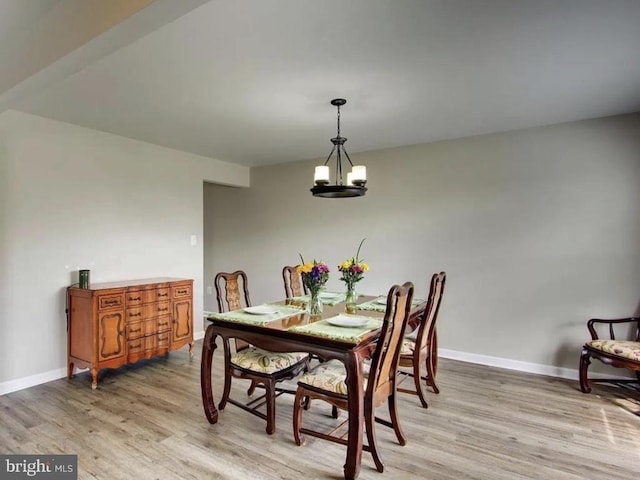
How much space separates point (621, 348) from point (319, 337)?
99.8 inches

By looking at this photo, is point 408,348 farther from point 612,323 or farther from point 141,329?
point 141,329

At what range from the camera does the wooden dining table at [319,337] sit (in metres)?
1.99

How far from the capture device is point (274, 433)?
97.8 inches

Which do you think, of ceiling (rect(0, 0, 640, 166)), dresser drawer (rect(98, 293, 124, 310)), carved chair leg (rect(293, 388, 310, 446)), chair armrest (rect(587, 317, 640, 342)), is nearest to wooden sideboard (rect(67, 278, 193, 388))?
dresser drawer (rect(98, 293, 124, 310))

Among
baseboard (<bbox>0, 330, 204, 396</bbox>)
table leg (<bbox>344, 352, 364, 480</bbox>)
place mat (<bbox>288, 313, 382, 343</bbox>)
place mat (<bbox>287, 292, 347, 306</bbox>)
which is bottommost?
baseboard (<bbox>0, 330, 204, 396</bbox>)

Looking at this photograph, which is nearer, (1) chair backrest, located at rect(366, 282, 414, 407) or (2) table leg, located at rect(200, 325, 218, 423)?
(1) chair backrest, located at rect(366, 282, 414, 407)

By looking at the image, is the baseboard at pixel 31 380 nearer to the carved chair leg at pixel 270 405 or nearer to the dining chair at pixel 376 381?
the carved chair leg at pixel 270 405

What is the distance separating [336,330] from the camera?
2223mm

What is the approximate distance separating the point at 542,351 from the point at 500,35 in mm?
3032

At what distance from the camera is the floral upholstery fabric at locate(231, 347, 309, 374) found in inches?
99.5

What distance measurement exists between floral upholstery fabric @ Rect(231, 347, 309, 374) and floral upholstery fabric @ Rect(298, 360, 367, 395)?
0.23m

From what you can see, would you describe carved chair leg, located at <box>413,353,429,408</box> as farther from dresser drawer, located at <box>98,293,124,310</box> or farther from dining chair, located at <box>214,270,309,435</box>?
dresser drawer, located at <box>98,293,124,310</box>

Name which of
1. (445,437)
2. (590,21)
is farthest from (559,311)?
(590,21)

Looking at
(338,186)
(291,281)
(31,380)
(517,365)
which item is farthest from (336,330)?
(31,380)
